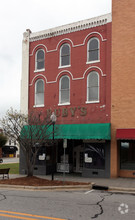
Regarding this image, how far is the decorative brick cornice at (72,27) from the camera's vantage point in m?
19.6

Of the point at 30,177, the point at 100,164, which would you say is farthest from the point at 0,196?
the point at 100,164

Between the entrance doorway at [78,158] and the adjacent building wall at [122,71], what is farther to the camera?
the entrance doorway at [78,158]

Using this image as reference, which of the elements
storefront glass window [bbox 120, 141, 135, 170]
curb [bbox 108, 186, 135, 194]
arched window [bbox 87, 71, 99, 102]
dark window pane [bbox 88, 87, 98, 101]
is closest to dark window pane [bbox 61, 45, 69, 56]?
arched window [bbox 87, 71, 99, 102]

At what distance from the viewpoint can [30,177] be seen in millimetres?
16234

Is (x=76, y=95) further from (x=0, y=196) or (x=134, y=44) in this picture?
(x=0, y=196)

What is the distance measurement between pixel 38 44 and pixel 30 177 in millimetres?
12045

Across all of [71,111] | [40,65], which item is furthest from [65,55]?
[71,111]

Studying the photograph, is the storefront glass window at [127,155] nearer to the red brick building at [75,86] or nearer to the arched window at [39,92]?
the red brick building at [75,86]

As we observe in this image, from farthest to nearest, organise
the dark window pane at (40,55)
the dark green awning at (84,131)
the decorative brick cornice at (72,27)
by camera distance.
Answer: the dark window pane at (40,55) < the decorative brick cornice at (72,27) < the dark green awning at (84,131)

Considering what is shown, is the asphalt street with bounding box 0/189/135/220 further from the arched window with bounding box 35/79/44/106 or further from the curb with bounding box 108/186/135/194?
the arched window with bounding box 35/79/44/106

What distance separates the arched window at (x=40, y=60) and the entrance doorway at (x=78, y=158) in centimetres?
784

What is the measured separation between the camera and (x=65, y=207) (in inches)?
363

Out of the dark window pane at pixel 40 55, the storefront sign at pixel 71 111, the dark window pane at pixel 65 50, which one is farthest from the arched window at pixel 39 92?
the dark window pane at pixel 65 50

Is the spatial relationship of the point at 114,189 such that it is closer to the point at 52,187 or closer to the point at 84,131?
the point at 52,187
